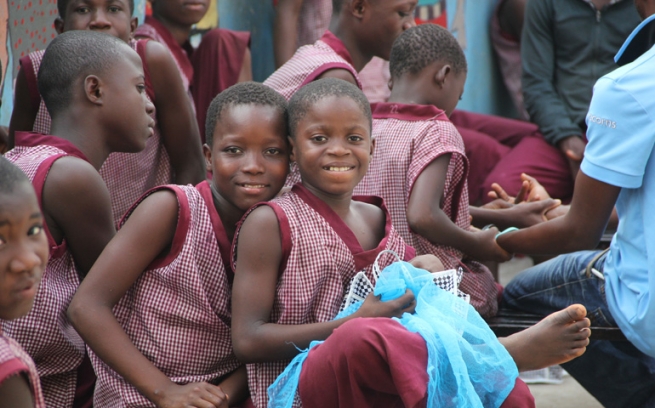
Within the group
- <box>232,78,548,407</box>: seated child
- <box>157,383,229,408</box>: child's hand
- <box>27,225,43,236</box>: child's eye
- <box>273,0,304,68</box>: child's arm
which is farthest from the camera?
<box>273,0,304,68</box>: child's arm

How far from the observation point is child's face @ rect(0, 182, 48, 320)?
1.73 m

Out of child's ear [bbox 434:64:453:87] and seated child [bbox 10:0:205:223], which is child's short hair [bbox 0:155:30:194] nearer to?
seated child [bbox 10:0:205:223]

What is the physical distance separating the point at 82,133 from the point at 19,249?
3.15 feet

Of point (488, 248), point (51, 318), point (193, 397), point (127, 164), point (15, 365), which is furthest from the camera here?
point (127, 164)

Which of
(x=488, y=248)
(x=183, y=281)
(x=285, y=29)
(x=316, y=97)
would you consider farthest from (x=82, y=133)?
(x=285, y=29)

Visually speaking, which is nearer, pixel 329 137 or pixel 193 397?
pixel 193 397

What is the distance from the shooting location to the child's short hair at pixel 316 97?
2.51 meters

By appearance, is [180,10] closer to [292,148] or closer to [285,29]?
[285,29]

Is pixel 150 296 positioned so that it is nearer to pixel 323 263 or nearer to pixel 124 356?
pixel 124 356

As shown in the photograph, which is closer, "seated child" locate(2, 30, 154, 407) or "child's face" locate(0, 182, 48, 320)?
"child's face" locate(0, 182, 48, 320)

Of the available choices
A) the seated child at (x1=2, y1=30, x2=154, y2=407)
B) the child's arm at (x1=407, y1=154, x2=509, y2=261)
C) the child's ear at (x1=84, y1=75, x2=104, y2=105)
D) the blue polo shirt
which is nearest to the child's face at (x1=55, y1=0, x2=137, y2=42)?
the seated child at (x1=2, y1=30, x2=154, y2=407)

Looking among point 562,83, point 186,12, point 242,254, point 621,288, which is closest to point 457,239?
point 621,288

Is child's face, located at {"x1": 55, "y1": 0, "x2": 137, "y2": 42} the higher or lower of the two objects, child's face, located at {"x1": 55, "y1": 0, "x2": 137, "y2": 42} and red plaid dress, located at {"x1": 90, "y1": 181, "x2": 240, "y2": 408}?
the higher

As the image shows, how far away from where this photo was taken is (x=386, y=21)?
3.74 m
